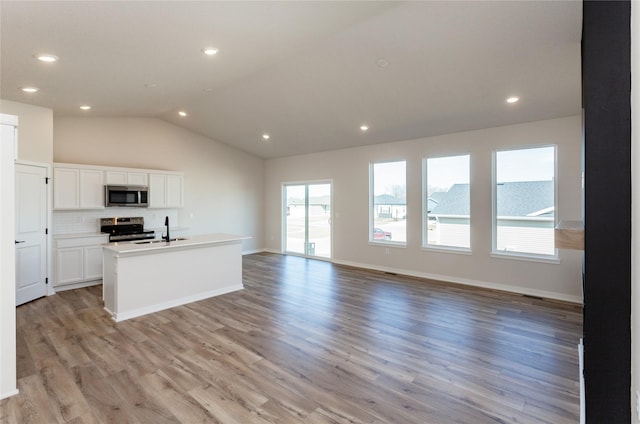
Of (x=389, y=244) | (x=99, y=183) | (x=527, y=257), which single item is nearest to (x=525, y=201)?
(x=527, y=257)

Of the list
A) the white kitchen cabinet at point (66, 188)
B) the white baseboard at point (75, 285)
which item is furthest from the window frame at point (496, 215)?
the white kitchen cabinet at point (66, 188)

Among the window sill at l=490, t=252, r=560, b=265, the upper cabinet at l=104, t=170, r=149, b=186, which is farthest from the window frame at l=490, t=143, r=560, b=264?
the upper cabinet at l=104, t=170, r=149, b=186

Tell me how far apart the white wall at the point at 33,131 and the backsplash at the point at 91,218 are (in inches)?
41.5

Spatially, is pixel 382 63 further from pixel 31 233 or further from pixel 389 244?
pixel 31 233

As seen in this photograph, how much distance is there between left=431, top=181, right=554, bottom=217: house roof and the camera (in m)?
4.86

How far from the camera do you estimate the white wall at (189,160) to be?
19.4ft

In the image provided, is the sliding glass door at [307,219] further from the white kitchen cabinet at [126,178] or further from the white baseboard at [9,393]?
the white baseboard at [9,393]

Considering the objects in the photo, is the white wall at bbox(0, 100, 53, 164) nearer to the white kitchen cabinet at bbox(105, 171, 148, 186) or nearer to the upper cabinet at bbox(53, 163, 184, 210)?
the upper cabinet at bbox(53, 163, 184, 210)

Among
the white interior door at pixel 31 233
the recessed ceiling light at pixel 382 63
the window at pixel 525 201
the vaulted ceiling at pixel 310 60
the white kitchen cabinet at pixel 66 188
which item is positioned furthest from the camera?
the white kitchen cabinet at pixel 66 188

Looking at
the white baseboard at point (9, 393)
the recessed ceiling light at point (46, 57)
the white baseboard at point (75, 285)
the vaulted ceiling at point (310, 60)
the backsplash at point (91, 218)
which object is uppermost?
the vaulted ceiling at point (310, 60)

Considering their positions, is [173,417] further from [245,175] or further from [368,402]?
[245,175]

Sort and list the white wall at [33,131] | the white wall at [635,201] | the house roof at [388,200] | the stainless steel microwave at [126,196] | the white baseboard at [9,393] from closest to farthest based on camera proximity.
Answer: the white wall at [635,201] → the white baseboard at [9,393] → the white wall at [33,131] → the stainless steel microwave at [126,196] → the house roof at [388,200]

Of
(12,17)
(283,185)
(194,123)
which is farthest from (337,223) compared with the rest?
(12,17)

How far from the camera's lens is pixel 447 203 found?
Result: 589cm
